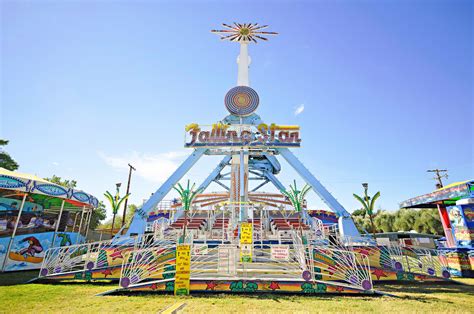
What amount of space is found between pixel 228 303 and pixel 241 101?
65.8ft

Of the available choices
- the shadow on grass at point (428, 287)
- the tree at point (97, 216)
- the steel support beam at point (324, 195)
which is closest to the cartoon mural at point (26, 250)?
the shadow on grass at point (428, 287)

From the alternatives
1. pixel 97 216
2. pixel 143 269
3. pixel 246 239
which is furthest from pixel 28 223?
pixel 97 216

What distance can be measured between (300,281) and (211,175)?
21.4 metres

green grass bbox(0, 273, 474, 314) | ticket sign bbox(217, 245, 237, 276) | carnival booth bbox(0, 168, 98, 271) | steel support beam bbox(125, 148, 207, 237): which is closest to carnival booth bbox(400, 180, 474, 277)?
green grass bbox(0, 273, 474, 314)

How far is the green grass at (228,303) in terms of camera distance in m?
5.77

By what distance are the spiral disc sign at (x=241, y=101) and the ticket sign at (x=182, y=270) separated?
1791 centimetres

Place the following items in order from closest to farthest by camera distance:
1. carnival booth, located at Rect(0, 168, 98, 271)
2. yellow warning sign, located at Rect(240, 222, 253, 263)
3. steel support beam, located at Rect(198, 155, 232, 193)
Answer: yellow warning sign, located at Rect(240, 222, 253, 263) → carnival booth, located at Rect(0, 168, 98, 271) → steel support beam, located at Rect(198, 155, 232, 193)

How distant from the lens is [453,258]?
13.0 metres

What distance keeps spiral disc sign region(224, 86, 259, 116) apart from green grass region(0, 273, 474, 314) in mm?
18682

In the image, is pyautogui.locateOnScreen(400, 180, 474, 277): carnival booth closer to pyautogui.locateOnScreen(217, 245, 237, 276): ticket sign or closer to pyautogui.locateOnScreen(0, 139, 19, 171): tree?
pyautogui.locateOnScreen(217, 245, 237, 276): ticket sign

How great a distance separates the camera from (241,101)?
24.0 metres

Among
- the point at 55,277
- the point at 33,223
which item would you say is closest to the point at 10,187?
the point at 55,277

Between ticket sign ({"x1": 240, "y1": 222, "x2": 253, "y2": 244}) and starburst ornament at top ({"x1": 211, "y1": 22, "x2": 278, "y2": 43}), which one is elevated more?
starburst ornament at top ({"x1": 211, "y1": 22, "x2": 278, "y2": 43})

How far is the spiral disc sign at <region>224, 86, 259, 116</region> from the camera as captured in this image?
23703mm
